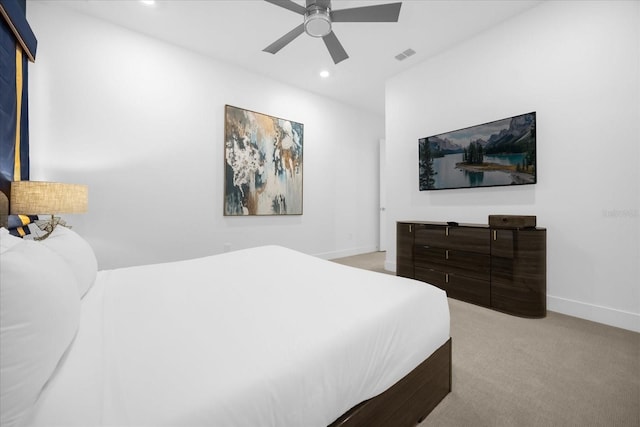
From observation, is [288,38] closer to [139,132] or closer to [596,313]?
[139,132]

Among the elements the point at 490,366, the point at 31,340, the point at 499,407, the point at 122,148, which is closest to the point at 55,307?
the point at 31,340

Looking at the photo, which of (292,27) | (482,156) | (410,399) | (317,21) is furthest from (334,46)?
(410,399)

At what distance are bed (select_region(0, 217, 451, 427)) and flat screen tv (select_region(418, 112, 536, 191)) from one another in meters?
2.19

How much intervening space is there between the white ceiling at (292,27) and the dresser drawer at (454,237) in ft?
7.36

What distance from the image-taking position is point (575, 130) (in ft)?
7.82

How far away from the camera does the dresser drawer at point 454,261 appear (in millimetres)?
2637

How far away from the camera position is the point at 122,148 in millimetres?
2920

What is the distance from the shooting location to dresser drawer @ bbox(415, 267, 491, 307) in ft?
8.64

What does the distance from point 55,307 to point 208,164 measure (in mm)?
3033

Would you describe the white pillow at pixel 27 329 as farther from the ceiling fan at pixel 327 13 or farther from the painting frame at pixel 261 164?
the painting frame at pixel 261 164

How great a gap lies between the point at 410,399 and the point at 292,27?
3525 mm

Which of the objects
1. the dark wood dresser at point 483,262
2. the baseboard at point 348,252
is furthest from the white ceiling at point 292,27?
the baseboard at point 348,252

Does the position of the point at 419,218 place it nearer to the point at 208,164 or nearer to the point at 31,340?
the point at 208,164

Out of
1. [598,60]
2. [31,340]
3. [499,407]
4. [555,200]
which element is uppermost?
[598,60]
